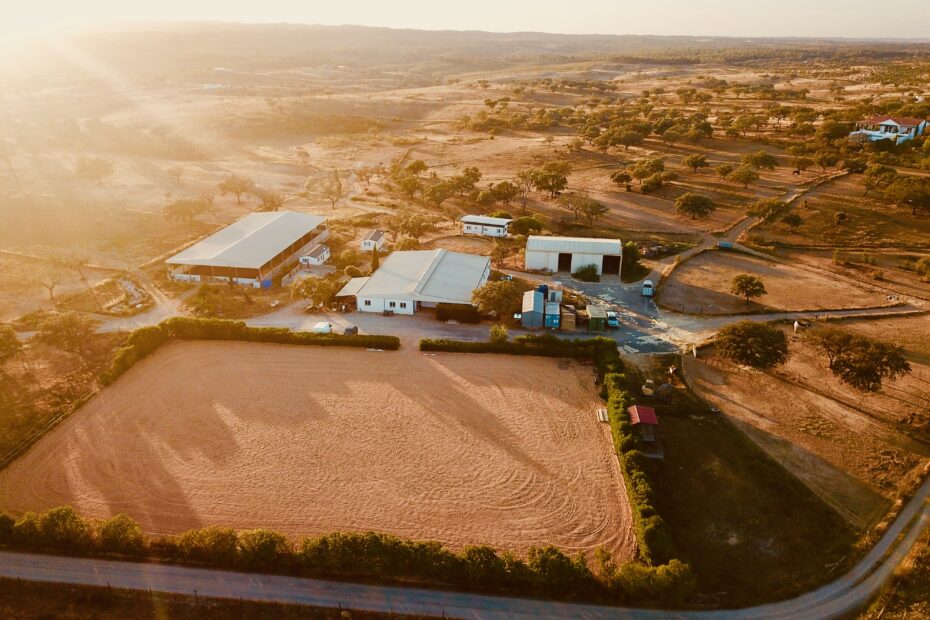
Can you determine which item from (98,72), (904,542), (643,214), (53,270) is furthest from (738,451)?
(98,72)

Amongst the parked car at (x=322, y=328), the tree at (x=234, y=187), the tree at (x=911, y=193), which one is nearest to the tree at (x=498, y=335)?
the parked car at (x=322, y=328)

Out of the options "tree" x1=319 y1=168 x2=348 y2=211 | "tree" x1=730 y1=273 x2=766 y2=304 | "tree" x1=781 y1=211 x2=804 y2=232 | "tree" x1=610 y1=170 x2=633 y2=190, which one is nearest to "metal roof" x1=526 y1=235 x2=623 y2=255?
"tree" x1=730 y1=273 x2=766 y2=304

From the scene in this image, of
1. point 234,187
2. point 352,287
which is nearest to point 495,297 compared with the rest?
point 352,287

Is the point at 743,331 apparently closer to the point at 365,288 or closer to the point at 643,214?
the point at 365,288

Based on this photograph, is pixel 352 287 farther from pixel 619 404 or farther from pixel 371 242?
pixel 619 404

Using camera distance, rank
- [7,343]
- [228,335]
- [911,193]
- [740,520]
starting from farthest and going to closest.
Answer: [911,193]
[228,335]
[7,343]
[740,520]
